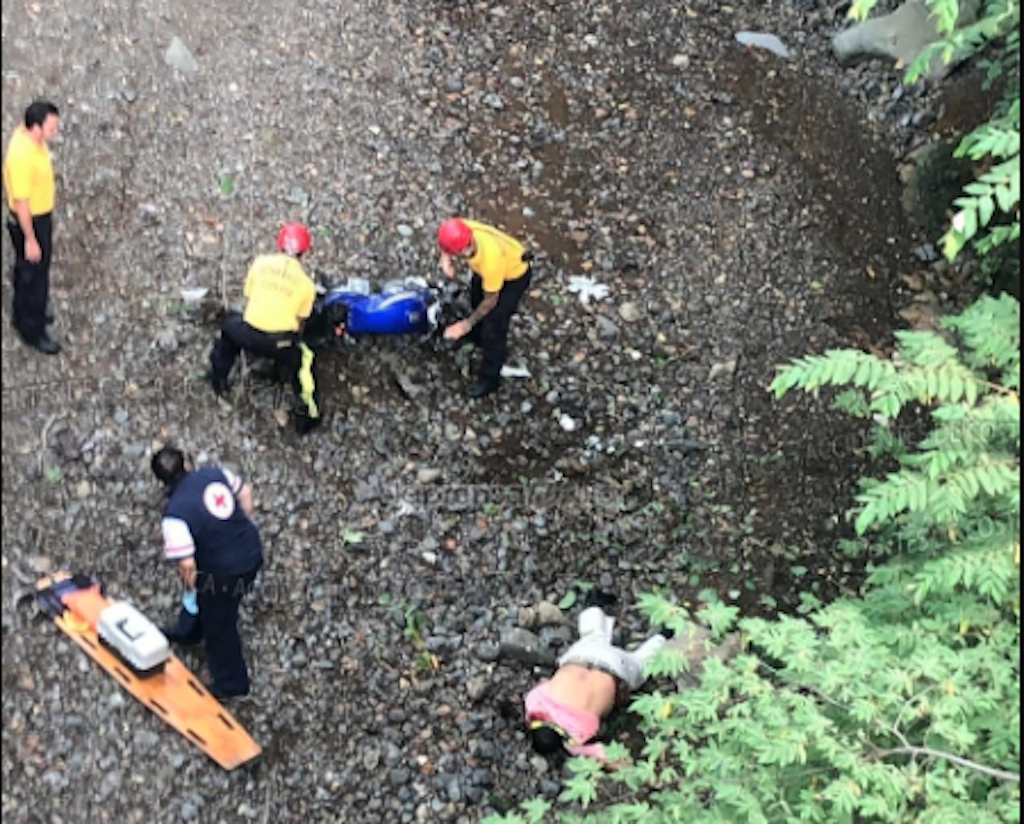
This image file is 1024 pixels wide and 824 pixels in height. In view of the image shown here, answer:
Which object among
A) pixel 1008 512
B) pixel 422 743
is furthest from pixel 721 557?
pixel 1008 512

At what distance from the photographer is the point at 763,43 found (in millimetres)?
12484

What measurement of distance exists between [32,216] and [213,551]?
246 centimetres

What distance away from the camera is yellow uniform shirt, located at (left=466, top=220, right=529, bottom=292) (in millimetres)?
8305

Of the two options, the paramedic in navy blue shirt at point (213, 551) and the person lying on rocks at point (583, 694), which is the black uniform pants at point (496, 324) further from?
the paramedic in navy blue shirt at point (213, 551)

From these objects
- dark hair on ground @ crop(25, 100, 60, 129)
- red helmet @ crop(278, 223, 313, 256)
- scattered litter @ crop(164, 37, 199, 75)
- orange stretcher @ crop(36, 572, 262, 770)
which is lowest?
orange stretcher @ crop(36, 572, 262, 770)

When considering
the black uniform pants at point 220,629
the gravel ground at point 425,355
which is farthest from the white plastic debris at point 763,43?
the black uniform pants at point 220,629

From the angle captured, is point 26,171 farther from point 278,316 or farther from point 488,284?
point 488,284

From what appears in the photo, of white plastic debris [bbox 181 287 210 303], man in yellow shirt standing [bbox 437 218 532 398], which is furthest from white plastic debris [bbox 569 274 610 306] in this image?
Result: white plastic debris [bbox 181 287 210 303]

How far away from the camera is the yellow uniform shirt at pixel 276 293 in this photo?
782 cm

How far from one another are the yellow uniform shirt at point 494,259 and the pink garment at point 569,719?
2.82 m

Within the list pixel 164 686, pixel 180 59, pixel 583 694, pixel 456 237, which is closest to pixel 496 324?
pixel 456 237

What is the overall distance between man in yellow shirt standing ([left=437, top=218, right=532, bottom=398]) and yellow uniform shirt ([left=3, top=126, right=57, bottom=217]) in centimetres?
253

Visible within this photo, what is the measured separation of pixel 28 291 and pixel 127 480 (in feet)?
4.56

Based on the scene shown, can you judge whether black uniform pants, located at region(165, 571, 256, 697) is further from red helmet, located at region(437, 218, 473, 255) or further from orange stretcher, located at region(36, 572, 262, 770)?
red helmet, located at region(437, 218, 473, 255)
